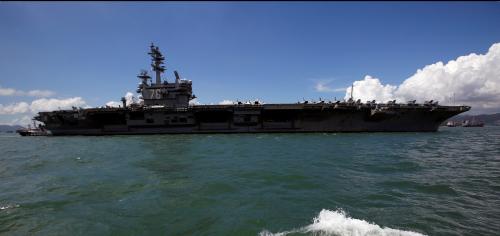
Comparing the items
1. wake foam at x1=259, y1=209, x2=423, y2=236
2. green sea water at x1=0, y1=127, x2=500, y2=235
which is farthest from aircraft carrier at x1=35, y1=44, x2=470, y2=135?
wake foam at x1=259, y1=209, x2=423, y2=236

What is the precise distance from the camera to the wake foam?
493 centimetres

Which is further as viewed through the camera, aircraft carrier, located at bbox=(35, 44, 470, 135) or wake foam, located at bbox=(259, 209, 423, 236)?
aircraft carrier, located at bbox=(35, 44, 470, 135)

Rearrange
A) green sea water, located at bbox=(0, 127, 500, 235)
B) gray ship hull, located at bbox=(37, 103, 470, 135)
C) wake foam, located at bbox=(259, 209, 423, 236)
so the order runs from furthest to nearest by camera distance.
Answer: gray ship hull, located at bbox=(37, 103, 470, 135) → green sea water, located at bbox=(0, 127, 500, 235) → wake foam, located at bbox=(259, 209, 423, 236)

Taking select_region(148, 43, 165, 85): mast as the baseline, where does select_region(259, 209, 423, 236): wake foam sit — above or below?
below

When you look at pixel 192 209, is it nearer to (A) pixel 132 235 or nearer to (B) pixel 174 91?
(A) pixel 132 235

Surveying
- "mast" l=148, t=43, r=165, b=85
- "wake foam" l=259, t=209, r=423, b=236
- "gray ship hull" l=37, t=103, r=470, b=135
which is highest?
"mast" l=148, t=43, r=165, b=85

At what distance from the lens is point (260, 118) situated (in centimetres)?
3266

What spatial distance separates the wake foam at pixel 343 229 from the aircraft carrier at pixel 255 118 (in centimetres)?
2581

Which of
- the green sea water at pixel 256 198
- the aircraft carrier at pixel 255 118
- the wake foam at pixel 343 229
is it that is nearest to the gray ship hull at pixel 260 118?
the aircraft carrier at pixel 255 118

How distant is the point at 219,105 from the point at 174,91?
282 inches

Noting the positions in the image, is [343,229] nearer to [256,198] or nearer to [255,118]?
Answer: [256,198]

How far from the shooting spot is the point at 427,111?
30922 mm

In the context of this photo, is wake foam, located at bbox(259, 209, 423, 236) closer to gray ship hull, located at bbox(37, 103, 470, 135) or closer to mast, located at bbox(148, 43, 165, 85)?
gray ship hull, located at bbox(37, 103, 470, 135)

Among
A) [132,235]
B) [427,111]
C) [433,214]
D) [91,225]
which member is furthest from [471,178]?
[427,111]
